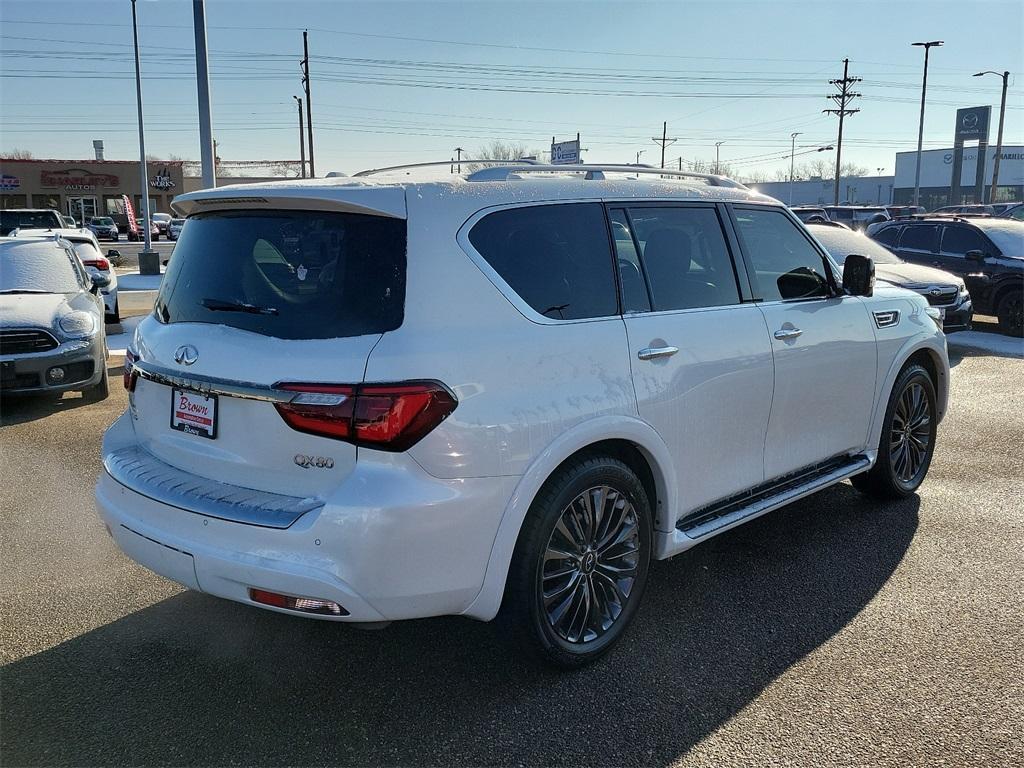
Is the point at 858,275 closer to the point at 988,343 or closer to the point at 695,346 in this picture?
the point at 695,346

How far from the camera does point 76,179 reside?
2744 inches

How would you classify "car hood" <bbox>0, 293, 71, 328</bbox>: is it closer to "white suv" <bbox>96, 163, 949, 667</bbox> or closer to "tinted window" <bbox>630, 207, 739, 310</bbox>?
"white suv" <bbox>96, 163, 949, 667</bbox>

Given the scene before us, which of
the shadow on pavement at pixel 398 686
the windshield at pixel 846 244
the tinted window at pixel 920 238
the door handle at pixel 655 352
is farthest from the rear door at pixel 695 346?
the tinted window at pixel 920 238

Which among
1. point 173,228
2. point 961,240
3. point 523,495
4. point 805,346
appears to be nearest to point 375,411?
point 523,495

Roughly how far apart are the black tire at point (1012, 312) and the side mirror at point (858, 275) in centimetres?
981

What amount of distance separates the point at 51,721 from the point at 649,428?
7.74 feet

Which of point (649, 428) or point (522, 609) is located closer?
point (522, 609)

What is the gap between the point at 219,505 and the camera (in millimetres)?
2859

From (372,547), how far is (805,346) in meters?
2.52

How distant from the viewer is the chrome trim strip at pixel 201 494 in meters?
2.74

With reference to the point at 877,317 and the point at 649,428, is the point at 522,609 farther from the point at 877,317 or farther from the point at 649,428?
the point at 877,317

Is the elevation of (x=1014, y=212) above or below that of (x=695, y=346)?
above

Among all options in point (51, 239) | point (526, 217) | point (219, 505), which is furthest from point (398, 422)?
point (51, 239)

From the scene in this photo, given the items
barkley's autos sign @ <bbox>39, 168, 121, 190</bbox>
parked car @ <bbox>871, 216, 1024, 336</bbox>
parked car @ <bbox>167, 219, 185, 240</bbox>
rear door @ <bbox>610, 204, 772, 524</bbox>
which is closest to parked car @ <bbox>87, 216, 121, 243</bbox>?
parked car @ <bbox>167, 219, 185, 240</bbox>
